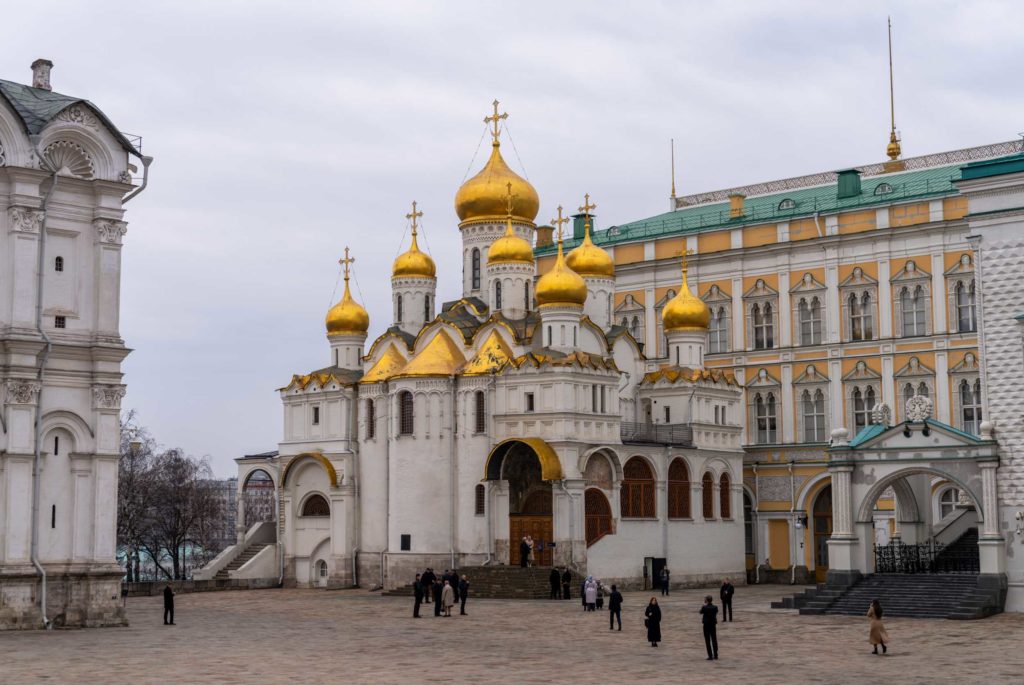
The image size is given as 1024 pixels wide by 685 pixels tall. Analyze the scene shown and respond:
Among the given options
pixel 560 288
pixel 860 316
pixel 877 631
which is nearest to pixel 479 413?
pixel 560 288

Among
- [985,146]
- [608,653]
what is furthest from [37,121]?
[985,146]

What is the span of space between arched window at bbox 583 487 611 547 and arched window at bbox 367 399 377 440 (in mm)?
8643

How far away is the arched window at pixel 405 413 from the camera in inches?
1864

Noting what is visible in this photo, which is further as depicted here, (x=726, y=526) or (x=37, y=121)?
(x=726, y=526)

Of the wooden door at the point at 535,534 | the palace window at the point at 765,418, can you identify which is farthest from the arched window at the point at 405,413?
the palace window at the point at 765,418

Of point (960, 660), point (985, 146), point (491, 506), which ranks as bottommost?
point (960, 660)

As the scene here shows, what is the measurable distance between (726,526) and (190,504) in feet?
111

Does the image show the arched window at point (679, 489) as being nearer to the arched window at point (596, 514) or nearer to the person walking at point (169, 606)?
the arched window at point (596, 514)

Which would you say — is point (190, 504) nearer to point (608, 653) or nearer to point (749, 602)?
point (749, 602)

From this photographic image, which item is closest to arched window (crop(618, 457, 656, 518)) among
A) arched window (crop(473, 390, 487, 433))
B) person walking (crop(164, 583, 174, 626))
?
arched window (crop(473, 390, 487, 433))

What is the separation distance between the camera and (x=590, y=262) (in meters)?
51.9

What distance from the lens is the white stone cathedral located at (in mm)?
44875

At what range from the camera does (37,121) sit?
3134cm

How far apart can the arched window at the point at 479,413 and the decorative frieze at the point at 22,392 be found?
18194 millimetres
